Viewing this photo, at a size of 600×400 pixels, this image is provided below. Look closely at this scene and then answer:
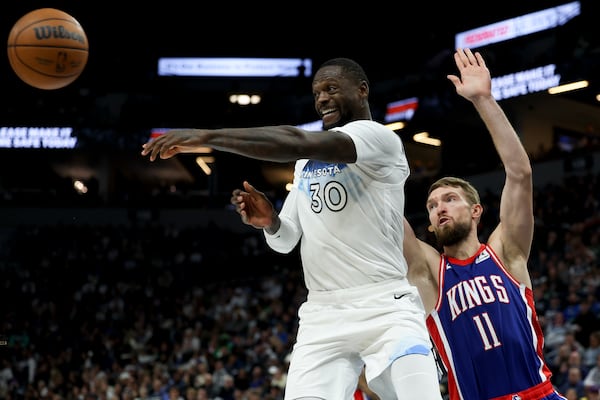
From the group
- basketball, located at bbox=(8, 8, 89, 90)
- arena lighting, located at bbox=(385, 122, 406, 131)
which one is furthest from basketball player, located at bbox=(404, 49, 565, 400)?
arena lighting, located at bbox=(385, 122, 406, 131)

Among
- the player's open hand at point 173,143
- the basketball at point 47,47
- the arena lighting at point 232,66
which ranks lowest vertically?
the player's open hand at point 173,143

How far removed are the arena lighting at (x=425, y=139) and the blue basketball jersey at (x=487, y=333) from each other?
2175 cm

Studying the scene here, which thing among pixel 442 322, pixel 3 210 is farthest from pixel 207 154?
pixel 442 322

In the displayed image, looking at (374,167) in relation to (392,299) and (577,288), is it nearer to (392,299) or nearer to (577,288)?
(392,299)

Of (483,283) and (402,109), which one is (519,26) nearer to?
(402,109)

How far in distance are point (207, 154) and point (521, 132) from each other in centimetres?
1076

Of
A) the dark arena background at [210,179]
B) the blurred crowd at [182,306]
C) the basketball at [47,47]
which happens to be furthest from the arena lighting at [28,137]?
the basketball at [47,47]

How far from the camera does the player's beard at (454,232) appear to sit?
4.27 m

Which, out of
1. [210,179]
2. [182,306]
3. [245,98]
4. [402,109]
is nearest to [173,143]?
[182,306]

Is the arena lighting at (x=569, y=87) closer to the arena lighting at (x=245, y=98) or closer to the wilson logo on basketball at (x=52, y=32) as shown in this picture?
the arena lighting at (x=245, y=98)

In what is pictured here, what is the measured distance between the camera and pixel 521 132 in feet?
79.6

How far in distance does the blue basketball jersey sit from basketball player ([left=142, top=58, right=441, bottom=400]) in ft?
1.59

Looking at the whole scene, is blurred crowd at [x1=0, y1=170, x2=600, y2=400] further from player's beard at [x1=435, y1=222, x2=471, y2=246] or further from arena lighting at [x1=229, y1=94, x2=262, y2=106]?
player's beard at [x1=435, y1=222, x2=471, y2=246]

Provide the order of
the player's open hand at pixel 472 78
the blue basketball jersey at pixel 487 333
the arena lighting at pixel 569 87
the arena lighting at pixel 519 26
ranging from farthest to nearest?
the arena lighting at pixel 519 26 < the arena lighting at pixel 569 87 < the player's open hand at pixel 472 78 < the blue basketball jersey at pixel 487 333
